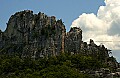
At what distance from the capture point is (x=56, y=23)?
82688 millimetres

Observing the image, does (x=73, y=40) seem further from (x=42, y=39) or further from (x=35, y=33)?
(x=35, y=33)

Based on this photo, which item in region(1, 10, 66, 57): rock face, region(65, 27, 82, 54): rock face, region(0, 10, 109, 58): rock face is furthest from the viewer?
region(65, 27, 82, 54): rock face

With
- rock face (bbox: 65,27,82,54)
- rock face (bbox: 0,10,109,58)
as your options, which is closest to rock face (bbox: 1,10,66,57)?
rock face (bbox: 0,10,109,58)

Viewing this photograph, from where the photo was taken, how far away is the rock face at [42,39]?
259 feet

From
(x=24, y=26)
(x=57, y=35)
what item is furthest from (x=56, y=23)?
(x=24, y=26)

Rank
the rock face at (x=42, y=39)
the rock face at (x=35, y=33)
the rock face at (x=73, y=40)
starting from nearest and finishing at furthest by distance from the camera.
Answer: the rock face at (x=35, y=33), the rock face at (x=42, y=39), the rock face at (x=73, y=40)

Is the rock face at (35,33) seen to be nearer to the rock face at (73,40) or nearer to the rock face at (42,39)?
the rock face at (42,39)

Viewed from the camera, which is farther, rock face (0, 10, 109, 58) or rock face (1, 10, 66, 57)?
rock face (0, 10, 109, 58)

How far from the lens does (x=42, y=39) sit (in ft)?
265

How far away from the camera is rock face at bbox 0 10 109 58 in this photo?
259 feet

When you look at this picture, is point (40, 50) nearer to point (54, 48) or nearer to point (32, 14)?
point (54, 48)

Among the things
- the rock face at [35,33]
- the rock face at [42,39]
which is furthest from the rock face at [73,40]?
the rock face at [35,33]

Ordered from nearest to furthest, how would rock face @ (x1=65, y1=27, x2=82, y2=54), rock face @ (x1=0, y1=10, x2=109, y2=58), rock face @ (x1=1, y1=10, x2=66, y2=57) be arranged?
rock face @ (x1=1, y1=10, x2=66, y2=57), rock face @ (x1=0, y1=10, x2=109, y2=58), rock face @ (x1=65, y1=27, x2=82, y2=54)

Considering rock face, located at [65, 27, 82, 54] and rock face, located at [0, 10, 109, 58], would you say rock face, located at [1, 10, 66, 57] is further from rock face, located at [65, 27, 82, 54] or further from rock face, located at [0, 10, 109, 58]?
rock face, located at [65, 27, 82, 54]
